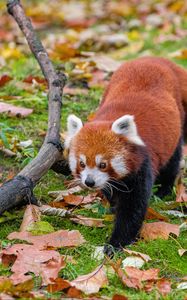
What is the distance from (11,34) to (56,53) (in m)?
3.09

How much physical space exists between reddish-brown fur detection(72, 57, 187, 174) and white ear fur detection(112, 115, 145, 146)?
38 millimetres

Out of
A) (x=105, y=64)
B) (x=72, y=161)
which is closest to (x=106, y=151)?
(x=72, y=161)

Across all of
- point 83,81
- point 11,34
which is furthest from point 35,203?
point 11,34

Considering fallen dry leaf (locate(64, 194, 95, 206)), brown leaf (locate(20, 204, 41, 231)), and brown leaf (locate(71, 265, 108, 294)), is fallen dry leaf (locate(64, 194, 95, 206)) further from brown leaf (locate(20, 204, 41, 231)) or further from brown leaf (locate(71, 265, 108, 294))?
brown leaf (locate(71, 265, 108, 294))

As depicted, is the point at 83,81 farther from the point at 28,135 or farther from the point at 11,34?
the point at 11,34

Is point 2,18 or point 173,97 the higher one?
point 173,97

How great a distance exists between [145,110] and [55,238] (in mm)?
1186

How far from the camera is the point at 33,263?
3.54m

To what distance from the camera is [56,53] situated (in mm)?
7777

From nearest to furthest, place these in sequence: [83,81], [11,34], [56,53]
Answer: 1. [83,81]
2. [56,53]
3. [11,34]

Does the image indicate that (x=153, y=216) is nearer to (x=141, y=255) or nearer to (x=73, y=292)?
(x=141, y=255)

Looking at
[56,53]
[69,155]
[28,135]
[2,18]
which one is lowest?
[2,18]

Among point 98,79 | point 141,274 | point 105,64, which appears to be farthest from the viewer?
point 105,64

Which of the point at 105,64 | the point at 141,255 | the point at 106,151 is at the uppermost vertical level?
the point at 106,151
